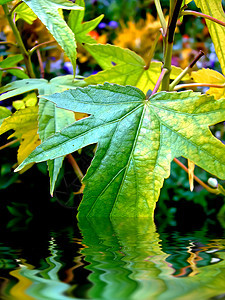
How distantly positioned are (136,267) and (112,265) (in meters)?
0.02

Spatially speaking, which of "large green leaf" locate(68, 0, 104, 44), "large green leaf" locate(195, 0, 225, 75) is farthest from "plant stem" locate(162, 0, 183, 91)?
"large green leaf" locate(68, 0, 104, 44)

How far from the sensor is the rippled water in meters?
0.19

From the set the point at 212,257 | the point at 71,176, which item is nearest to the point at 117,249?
the point at 212,257

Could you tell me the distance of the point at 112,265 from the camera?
27cm

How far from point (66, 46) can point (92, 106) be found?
0.07 metres

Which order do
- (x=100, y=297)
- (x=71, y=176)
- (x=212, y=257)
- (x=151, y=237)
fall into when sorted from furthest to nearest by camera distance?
(x=71, y=176)
(x=151, y=237)
(x=212, y=257)
(x=100, y=297)

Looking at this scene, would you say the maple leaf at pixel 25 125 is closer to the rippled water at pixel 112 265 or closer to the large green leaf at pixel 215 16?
the rippled water at pixel 112 265

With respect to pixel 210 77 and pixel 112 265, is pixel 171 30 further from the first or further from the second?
pixel 112 265

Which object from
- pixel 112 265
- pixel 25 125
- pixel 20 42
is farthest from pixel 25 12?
pixel 112 265

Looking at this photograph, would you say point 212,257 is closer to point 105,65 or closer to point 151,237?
point 151,237

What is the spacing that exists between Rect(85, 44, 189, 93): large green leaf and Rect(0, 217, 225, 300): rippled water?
0.22 metres

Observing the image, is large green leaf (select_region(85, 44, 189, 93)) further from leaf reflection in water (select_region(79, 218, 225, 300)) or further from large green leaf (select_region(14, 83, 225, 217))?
leaf reflection in water (select_region(79, 218, 225, 300))

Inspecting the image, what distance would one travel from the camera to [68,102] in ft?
1.23

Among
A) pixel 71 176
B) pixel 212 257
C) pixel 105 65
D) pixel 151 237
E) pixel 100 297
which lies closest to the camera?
pixel 100 297
